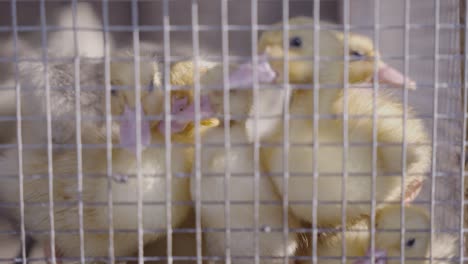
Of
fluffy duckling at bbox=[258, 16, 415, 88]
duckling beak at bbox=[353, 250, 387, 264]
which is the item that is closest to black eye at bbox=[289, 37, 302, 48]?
fluffy duckling at bbox=[258, 16, 415, 88]

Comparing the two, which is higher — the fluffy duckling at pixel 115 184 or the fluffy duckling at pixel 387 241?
the fluffy duckling at pixel 115 184

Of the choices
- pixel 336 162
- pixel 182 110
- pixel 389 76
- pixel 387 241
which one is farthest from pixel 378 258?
pixel 182 110

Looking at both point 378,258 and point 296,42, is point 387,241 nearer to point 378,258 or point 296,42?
point 378,258

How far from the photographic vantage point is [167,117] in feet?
2.94

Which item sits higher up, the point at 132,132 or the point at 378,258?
the point at 132,132

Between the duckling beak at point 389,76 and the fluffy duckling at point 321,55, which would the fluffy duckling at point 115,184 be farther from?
the duckling beak at point 389,76

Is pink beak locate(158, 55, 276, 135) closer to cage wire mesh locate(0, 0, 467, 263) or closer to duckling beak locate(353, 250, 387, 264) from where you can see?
cage wire mesh locate(0, 0, 467, 263)

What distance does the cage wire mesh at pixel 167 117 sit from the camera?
90 centimetres

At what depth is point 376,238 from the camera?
1120 millimetres

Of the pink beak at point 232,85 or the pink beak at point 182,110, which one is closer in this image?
the pink beak at point 232,85

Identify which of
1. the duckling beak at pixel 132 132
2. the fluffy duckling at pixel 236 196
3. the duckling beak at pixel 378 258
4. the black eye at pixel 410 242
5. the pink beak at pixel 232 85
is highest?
the pink beak at pixel 232 85

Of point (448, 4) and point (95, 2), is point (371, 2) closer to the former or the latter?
point (448, 4)

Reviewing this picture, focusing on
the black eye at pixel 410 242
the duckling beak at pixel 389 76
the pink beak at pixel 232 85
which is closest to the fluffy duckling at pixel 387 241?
the black eye at pixel 410 242

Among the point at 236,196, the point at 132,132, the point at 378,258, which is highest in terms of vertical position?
the point at 132,132
